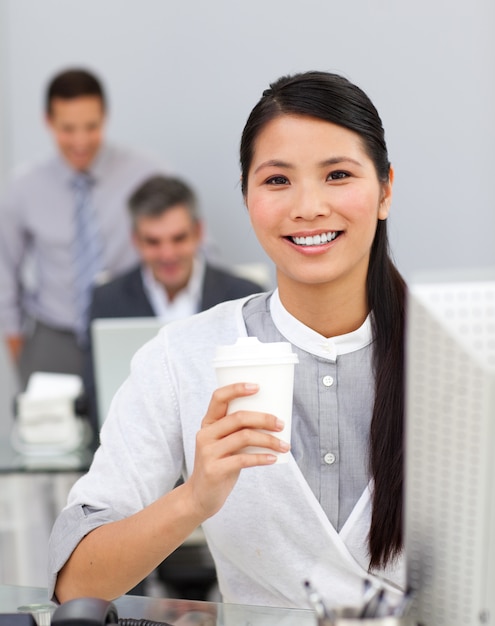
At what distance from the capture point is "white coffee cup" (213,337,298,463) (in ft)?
3.47

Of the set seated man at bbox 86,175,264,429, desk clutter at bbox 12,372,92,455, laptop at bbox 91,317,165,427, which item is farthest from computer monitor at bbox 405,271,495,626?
seated man at bbox 86,175,264,429

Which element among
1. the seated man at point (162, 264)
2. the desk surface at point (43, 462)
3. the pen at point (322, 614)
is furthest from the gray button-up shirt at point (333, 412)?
the seated man at point (162, 264)

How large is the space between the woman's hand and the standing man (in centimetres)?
323

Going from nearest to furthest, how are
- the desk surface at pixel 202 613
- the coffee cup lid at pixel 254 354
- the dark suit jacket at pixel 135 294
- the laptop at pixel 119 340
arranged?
the coffee cup lid at pixel 254 354 → the desk surface at pixel 202 613 → the laptop at pixel 119 340 → the dark suit jacket at pixel 135 294

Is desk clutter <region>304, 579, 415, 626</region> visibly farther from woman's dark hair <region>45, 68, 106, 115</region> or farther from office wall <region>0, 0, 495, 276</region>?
woman's dark hair <region>45, 68, 106, 115</region>

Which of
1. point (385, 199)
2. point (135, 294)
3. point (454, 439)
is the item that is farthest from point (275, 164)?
point (135, 294)

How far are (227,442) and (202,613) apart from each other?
270 millimetres

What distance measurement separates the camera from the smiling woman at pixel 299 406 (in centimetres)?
130

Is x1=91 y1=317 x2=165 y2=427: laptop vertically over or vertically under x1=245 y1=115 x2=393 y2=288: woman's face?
under

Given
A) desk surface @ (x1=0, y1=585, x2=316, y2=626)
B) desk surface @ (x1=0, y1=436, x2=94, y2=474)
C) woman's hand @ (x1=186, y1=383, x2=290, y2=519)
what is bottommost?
desk surface @ (x1=0, y1=436, x2=94, y2=474)

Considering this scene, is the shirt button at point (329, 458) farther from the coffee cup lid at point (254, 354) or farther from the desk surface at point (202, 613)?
the coffee cup lid at point (254, 354)

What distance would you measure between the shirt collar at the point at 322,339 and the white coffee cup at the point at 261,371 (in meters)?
0.33

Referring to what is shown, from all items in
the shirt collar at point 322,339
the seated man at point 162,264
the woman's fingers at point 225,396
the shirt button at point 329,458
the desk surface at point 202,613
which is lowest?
the desk surface at point 202,613

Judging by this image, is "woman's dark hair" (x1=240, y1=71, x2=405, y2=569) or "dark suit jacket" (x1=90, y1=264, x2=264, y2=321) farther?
"dark suit jacket" (x1=90, y1=264, x2=264, y2=321)
